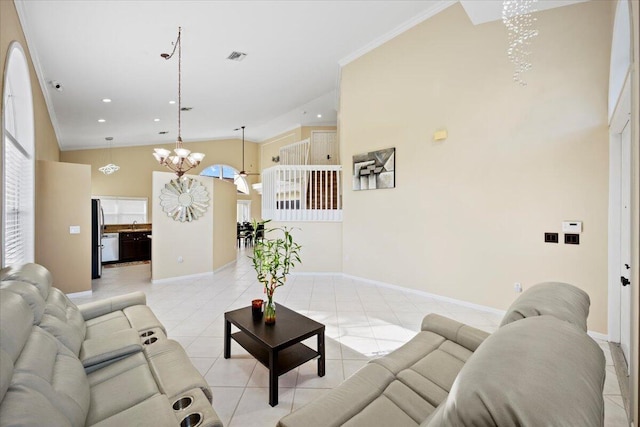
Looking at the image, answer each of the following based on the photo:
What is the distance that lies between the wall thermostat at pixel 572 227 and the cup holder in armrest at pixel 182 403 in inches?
154

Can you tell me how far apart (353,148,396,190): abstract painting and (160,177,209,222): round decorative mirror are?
10.6 feet

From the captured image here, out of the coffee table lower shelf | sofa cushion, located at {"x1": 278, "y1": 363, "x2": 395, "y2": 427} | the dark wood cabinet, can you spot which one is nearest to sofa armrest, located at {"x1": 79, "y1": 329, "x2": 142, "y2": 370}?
the coffee table lower shelf

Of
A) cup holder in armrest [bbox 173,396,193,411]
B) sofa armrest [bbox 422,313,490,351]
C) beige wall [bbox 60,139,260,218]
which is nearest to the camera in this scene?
cup holder in armrest [bbox 173,396,193,411]

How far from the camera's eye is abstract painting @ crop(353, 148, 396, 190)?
4812 millimetres

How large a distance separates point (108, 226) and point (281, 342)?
856 centimetres

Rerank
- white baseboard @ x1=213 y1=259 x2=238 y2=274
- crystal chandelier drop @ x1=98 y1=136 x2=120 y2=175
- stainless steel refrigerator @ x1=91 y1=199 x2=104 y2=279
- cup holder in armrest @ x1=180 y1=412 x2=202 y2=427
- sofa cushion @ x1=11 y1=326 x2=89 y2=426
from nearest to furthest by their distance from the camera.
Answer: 1. sofa cushion @ x1=11 y1=326 x2=89 y2=426
2. cup holder in armrest @ x1=180 y1=412 x2=202 y2=427
3. stainless steel refrigerator @ x1=91 y1=199 x2=104 y2=279
4. white baseboard @ x1=213 y1=259 x2=238 y2=274
5. crystal chandelier drop @ x1=98 y1=136 x2=120 y2=175

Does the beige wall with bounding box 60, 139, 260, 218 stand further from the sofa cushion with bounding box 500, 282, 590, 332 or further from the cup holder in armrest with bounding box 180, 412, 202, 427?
the sofa cushion with bounding box 500, 282, 590, 332

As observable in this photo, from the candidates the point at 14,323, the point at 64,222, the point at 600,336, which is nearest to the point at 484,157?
the point at 600,336

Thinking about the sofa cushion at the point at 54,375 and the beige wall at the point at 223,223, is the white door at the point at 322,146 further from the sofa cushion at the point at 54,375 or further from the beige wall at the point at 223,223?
the sofa cushion at the point at 54,375

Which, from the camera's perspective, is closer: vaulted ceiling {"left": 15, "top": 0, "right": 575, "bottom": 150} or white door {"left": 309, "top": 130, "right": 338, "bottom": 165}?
vaulted ceiling {"left": 15, "top": 0, "right": 575, "bottom": 150}

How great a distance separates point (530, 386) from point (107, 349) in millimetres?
2168

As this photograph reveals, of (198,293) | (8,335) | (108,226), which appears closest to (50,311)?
(8,335)

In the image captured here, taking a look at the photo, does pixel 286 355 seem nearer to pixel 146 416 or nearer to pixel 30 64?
pixel 146 416

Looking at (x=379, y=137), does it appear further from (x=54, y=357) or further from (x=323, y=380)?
(x=54, y=357)
